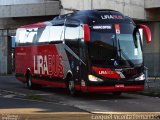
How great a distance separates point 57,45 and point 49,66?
4.99 feet

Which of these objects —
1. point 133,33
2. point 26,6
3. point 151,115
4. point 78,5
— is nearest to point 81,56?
point 133,33

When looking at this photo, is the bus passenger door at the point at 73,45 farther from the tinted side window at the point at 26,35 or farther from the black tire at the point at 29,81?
the black tire at the point at 29,81

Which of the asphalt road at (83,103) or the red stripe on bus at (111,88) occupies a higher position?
the red stripe on bus at (111,88)

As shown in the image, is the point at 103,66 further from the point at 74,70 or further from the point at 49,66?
the point at 49,66

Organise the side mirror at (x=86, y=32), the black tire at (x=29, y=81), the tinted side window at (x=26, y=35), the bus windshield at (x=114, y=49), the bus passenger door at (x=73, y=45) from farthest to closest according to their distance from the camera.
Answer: the black tire at (x=29, y=81) < the tinted side window at (x=26, y=35) < the bus passenger door at (x=73, y=45) < the bus windshield at (x=114, y=49) < the side mirror at (x=86, y=32)

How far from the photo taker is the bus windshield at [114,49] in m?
20.5

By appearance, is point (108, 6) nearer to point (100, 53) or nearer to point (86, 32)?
point (100, 53)

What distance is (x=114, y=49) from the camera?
Answer: 2062 cm

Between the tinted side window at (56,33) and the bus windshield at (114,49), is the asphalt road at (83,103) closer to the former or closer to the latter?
the bus windshield at (114,49)

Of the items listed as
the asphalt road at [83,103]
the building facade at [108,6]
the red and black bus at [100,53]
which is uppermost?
the building facade at [108,6]

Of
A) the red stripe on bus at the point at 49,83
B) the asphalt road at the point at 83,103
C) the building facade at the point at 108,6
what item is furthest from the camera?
the building facade at the point at 108,6

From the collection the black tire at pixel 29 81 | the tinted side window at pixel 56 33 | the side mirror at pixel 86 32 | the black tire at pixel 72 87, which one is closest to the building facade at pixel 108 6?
the black tire at pixel 29 81

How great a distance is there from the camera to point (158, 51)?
47.1 metres

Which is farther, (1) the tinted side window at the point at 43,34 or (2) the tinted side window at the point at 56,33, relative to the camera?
(1) the tinted side window at the point at 43,34
